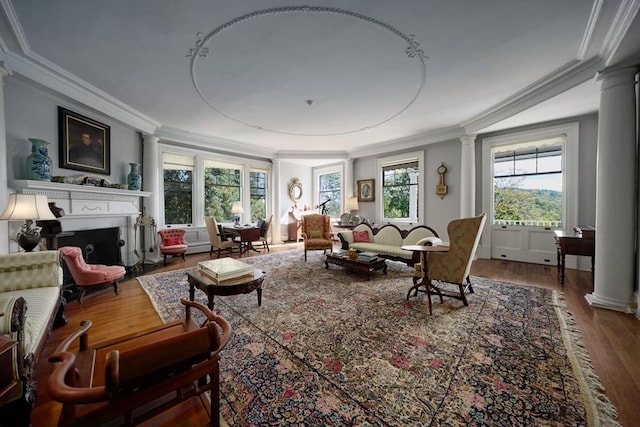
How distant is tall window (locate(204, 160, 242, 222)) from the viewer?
6.43m

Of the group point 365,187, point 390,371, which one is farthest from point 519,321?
point 365,187

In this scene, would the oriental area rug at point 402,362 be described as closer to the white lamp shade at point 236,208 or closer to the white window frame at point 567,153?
the white window frame at point 567,153

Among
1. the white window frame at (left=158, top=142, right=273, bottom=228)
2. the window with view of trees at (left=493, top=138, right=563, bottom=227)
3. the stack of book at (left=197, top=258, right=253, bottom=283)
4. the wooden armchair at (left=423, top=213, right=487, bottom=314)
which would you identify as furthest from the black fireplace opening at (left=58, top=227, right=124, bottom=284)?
the window with view of trees at (left=493, top=138, right=563, bottom=227)

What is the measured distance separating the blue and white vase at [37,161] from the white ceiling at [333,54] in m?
0.93

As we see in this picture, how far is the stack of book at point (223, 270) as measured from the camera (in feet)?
8.41

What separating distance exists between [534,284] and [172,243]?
21.0 feet

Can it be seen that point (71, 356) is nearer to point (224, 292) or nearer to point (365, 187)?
point (224, 292)

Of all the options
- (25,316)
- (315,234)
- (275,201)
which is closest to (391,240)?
(315,234)

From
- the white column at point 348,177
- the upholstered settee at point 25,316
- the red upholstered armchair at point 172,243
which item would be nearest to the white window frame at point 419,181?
the white column at point 348,177

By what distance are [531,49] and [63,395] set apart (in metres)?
4.36

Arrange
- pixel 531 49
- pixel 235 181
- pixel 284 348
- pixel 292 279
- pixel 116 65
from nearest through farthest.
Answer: pixel 284 348, pixel 531 49, pixel 116 65, pixel 292 279, pixel 235 181

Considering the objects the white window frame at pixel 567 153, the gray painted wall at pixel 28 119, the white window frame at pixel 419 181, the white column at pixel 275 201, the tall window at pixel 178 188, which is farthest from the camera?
the white column at pixel 275 201

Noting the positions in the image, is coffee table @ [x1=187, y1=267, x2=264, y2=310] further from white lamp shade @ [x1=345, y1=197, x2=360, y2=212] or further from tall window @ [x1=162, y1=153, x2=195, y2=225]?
white lamp shade @ [x1=345, y1=197, x2=360, y2=212]

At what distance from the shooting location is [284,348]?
1.98 meters
